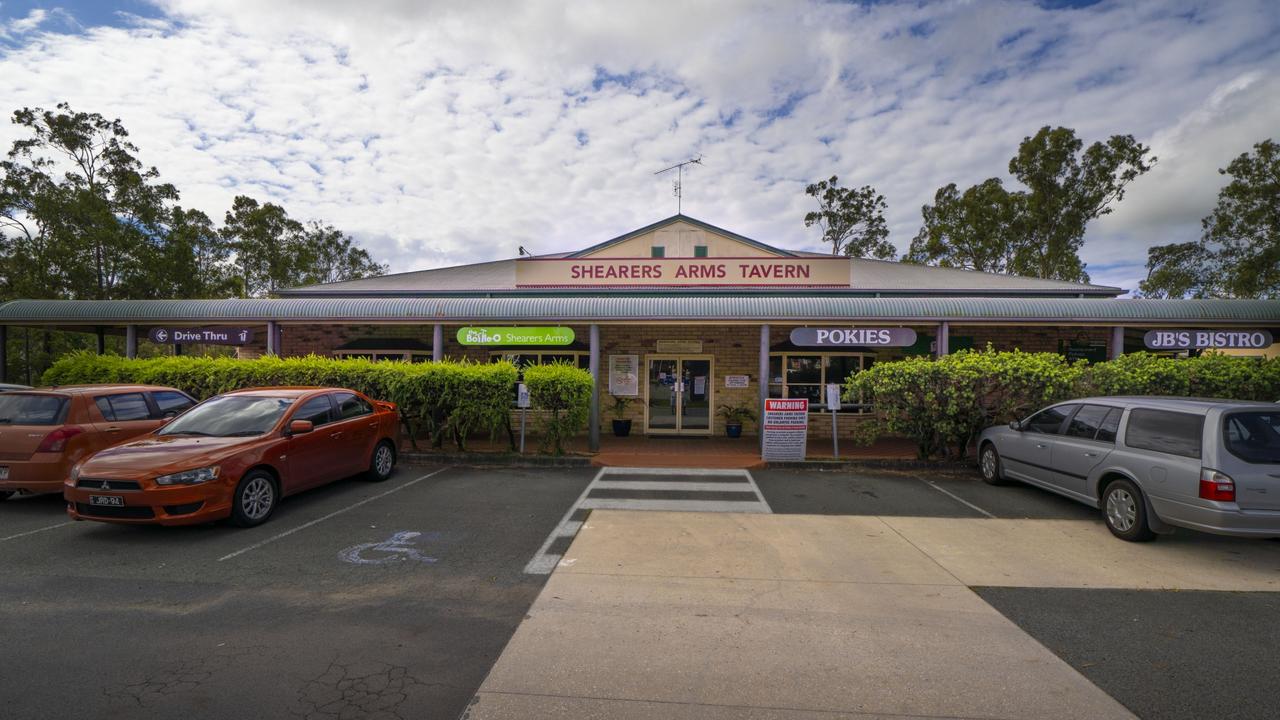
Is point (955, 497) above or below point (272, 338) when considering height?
below

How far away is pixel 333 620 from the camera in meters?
3.96

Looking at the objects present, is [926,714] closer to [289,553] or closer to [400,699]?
[400,699]

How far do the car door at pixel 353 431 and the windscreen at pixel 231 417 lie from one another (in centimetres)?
72

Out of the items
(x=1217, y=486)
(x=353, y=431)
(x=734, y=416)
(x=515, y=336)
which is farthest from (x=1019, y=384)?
(x=353, y=431)

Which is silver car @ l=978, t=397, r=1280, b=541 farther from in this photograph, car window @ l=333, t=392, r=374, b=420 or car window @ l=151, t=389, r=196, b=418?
car window @ l=151, t=389, r=196, b=418

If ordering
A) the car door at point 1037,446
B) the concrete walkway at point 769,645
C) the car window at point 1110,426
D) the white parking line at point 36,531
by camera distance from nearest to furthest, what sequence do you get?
1. the concrete walkway at point 769,645
2. the white parking line at point 36,531
3. the car window at point 1110,426
4. the car door at point 1037,446

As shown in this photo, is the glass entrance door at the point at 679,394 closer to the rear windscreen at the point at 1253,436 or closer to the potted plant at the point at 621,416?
the potted plant at the point at 621,416

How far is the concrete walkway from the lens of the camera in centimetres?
302

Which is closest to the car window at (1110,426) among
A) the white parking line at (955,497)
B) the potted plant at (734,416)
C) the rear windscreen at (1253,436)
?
the rear windscreen at (1253,436)

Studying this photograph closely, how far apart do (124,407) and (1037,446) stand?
40.1ft

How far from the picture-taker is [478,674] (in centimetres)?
328

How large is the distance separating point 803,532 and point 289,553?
5253 millimetres

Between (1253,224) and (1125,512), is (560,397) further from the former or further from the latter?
(1253,224)

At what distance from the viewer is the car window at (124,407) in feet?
23.4
